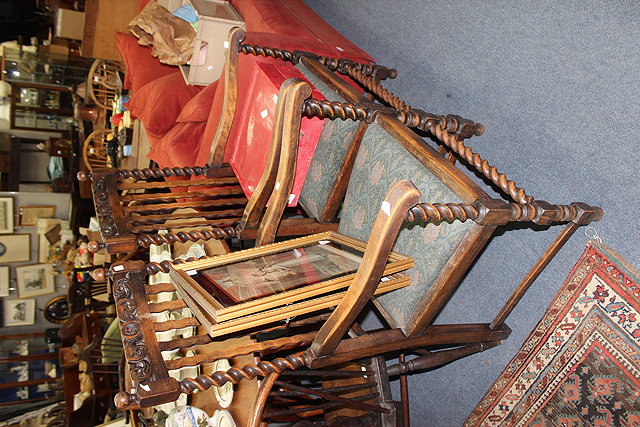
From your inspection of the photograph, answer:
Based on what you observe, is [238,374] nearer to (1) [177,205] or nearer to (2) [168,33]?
(1) [177,205]

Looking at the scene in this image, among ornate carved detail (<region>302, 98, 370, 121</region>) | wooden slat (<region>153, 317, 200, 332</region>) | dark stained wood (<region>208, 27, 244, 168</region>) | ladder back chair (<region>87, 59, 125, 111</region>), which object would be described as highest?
ornate carved detail (<region>302, 98, 370, 121</region>)

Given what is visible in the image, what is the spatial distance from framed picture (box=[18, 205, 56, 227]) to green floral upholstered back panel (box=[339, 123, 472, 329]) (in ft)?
20.9

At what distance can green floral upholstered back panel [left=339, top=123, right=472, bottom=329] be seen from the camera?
1396mm

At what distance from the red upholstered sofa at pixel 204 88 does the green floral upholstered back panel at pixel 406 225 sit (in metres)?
0.76

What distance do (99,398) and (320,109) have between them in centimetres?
369

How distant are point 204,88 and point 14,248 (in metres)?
5.23

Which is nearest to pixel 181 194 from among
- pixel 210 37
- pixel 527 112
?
pixel 210 37

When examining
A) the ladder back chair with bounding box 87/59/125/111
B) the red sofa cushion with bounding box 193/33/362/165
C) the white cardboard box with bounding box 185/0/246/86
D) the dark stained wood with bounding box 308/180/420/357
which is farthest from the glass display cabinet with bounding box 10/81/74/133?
the dark stained wood with bounding box 308/180/420/357

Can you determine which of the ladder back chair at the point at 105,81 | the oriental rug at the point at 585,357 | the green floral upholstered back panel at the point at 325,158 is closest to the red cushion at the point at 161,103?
the green floral upholstered back panel at the point at 325,158

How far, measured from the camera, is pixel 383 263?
118 cm

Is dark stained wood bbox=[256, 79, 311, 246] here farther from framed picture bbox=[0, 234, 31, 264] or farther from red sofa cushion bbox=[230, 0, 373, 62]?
framed picture bbox=[0, 234, 31, 264]

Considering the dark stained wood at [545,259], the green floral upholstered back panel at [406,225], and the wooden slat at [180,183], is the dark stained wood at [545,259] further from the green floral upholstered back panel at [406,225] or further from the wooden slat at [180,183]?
the wooden slat at [180,183]

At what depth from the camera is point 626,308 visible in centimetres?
160

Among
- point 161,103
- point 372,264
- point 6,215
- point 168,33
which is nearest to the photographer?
point 372,264
